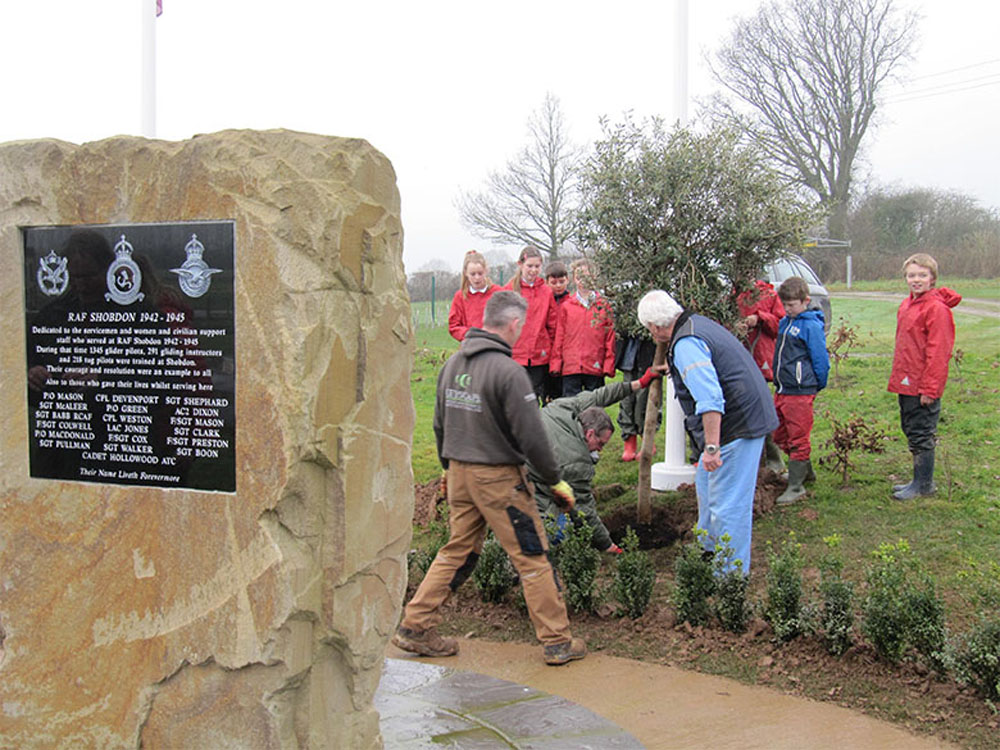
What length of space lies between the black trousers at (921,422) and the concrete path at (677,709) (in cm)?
341

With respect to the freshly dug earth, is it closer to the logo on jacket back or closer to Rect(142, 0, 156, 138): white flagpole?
the logo on jacket back

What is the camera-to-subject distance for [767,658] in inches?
194

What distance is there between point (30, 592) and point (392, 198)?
2.10 m

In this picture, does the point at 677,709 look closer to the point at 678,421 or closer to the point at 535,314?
the point at 678,421

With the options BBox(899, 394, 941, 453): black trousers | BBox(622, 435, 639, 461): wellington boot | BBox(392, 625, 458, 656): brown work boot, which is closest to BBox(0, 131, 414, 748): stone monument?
BBox(392, 625, 458, 656): brown work boot

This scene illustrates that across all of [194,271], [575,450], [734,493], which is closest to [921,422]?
[734,493]

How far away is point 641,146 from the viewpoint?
22.2ft

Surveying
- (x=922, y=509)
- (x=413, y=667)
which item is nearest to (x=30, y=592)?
(x=413, y=667)

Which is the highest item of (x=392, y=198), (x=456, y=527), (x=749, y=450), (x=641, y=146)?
(x=641, y=146)

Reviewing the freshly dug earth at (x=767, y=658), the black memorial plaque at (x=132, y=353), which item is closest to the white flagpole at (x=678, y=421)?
the freshly dug earth at (x=767, y=658)

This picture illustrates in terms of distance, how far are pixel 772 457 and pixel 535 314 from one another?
8.04 ft

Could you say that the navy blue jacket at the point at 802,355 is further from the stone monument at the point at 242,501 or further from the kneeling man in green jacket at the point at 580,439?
the stone monument at the point at 242,501

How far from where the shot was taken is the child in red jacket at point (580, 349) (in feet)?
27.6

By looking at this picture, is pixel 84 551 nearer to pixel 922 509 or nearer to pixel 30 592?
pixel 30 592
